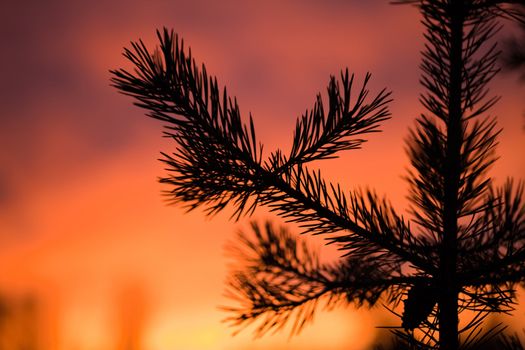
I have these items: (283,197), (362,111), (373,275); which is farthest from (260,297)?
(362,111)

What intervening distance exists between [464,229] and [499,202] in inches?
5.4

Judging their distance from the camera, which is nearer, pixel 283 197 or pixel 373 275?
pixel 283 197

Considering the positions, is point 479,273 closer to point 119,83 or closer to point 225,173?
point 225,173

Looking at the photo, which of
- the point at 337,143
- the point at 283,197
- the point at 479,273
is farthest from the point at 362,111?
the point at 479,273

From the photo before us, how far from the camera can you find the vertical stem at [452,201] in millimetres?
956

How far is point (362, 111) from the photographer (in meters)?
0.95

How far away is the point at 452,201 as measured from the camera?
3.38 feet

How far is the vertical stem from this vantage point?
96 cm

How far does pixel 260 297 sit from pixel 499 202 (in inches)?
37.3

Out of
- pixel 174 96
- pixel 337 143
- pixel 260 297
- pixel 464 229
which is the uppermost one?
pixel 174 96

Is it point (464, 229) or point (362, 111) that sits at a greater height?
point (362, 111)

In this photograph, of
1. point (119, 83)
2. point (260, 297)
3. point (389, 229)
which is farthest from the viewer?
point (260, 297)

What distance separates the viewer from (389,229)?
1.05 meters

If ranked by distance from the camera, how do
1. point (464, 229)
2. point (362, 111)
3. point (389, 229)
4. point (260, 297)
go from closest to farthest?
point (362, 111)
point (389, 229)
point (464, 229)
point (260, 297)
